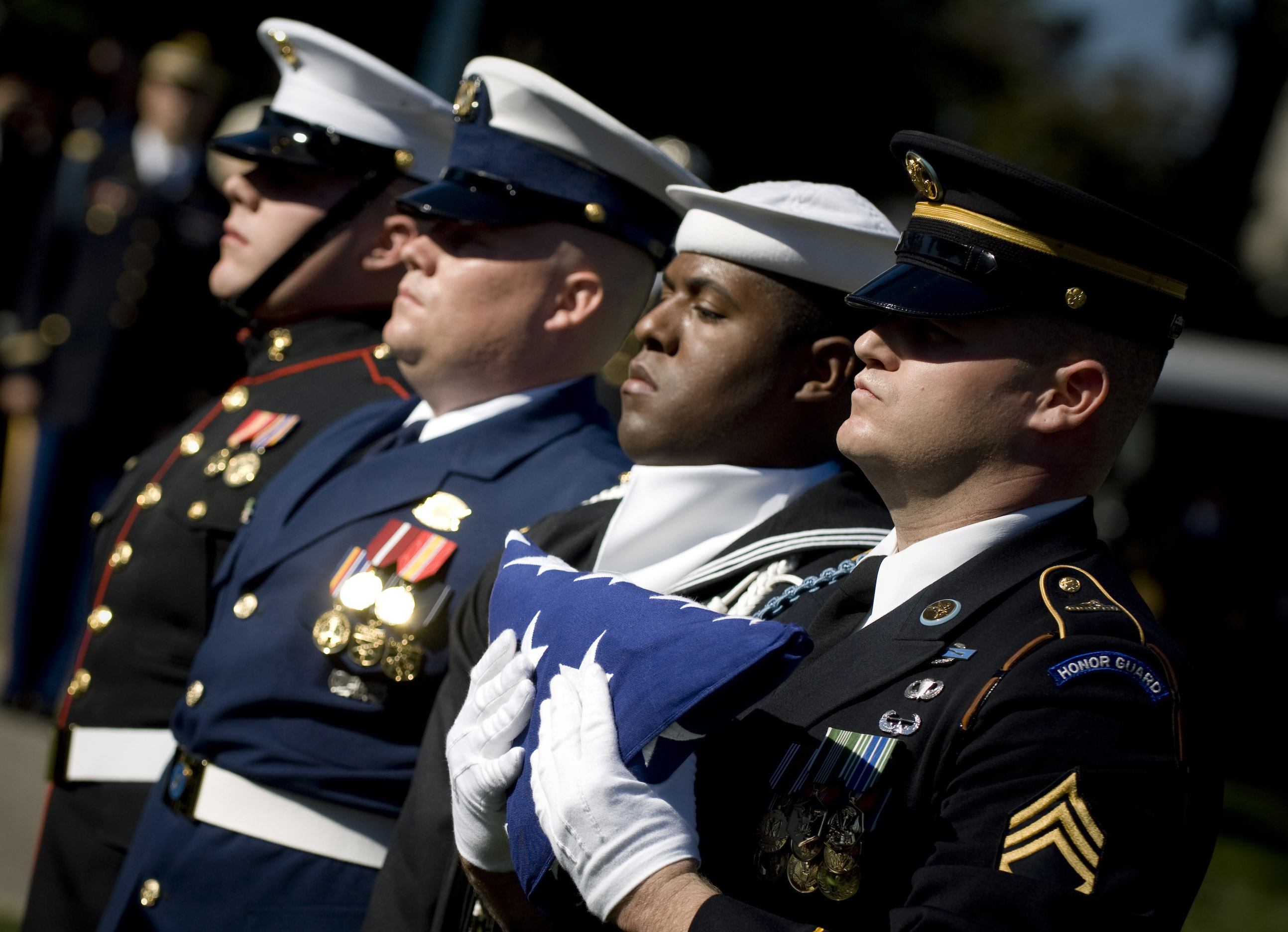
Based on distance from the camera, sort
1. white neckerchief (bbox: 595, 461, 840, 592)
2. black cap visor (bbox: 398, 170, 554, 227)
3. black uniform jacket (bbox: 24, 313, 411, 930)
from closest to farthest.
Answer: white neckerchief (bbox: 595, 461, 840, 592), black cap visor (bbox: 398, 170, 554, 227), black uniform jacket (bbox: 24, 313, 411, 930)

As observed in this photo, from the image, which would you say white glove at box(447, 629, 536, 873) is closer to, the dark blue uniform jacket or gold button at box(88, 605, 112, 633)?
the dark blue uniform jacket

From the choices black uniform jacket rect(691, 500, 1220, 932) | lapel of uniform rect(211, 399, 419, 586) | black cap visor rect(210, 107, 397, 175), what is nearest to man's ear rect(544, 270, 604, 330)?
lapel of uniform rect(211, 399, 419, 586)

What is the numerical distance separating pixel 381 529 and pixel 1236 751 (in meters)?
9.60

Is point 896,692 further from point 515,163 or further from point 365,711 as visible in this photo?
point 515,163

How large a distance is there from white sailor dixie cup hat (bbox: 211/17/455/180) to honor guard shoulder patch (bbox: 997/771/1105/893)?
100 inches

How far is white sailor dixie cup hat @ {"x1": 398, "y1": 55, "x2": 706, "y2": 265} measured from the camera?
2.96 m

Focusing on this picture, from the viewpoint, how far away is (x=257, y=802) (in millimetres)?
2756

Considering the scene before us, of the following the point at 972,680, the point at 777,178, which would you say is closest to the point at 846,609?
the point at 972,680

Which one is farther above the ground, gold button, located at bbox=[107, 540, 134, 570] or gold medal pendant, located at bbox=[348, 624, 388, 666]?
gold medal pendant, located at bbox=[348, 624, 388, 666]

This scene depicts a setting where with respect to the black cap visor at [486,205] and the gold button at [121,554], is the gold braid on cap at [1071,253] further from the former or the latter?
the gold button at [121,554]

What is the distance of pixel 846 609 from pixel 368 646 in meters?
1.03

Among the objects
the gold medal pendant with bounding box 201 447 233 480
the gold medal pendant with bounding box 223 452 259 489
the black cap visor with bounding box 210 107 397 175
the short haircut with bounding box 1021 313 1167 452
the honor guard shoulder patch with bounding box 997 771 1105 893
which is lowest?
the gold medal pendant with bounding box 201 447 233 480

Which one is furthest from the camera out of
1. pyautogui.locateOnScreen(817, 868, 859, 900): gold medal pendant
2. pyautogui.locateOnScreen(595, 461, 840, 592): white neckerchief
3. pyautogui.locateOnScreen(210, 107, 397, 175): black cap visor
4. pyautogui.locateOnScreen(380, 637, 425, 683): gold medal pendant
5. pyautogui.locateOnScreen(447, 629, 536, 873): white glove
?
pyautogui.locateOnScreen(210, 107, 397, 175): black cap visor

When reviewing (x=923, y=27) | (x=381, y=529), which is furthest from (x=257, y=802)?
(x=923, y=27)
